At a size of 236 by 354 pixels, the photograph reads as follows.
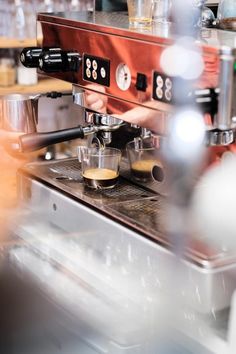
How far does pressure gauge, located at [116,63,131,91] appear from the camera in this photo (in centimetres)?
120

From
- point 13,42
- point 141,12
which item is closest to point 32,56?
point 141,12

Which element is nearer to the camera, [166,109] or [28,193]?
[166,109]

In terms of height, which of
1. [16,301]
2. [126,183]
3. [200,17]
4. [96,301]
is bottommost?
[16,301]

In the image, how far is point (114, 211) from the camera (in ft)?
4.33

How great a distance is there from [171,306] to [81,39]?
21.5 inches

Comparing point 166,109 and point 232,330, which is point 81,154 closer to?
point 166,109

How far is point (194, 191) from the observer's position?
131 cm

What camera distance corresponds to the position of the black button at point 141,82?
3.78 ft

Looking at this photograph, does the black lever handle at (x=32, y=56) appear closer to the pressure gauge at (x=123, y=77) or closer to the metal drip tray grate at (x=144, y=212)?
the pressure gauge at (x=123, y=77)

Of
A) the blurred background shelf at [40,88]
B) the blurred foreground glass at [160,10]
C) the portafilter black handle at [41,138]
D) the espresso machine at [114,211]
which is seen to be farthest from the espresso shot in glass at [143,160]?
the blurred background shelf at [40,88]

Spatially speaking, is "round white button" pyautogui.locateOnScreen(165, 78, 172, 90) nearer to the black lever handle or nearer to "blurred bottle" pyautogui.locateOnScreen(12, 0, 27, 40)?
the black lever handle

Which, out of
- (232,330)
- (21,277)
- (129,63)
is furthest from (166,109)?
(21,277)

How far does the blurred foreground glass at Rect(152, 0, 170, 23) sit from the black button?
235mm

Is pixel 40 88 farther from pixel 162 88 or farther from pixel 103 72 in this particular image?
pixel 162 88
